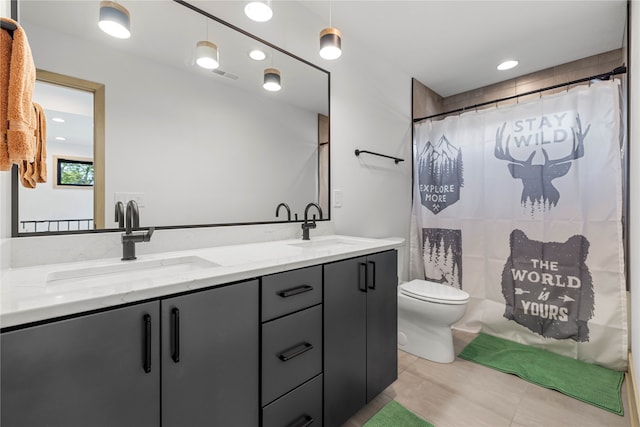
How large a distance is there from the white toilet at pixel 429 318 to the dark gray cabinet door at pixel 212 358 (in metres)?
1.34

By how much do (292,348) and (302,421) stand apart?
0.31 m

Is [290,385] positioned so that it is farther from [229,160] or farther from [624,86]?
[624,86]

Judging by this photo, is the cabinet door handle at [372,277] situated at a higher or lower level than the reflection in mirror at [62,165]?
lower

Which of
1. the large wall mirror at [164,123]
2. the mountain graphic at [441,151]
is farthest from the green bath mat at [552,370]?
the large wall mirror at [164,123]

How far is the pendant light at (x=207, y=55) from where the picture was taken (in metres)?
1.39

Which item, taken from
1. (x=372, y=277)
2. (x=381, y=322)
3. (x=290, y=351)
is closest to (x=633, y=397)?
(x=381, y=322)

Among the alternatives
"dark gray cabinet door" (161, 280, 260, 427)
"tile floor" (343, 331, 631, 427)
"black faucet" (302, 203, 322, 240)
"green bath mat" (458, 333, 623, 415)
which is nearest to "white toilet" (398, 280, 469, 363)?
"tile floor" (343, 331, 631, 427)

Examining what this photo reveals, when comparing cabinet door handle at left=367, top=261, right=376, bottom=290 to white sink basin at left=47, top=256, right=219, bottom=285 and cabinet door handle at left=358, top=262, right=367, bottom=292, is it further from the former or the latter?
white sink basin at left=47, top=256, right=219, bottom=285

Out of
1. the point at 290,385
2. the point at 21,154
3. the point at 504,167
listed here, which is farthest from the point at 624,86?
the point at 21,154

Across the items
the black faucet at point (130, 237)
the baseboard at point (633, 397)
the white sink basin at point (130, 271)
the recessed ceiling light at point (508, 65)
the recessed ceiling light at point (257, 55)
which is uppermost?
the recessed ceiling light at point (508, 65)

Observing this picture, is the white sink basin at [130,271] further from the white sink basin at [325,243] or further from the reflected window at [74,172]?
the white sink basin at [325,243]

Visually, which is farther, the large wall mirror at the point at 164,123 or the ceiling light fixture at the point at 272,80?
the ceiling light fixture at the point at 272,80

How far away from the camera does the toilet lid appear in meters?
1.85

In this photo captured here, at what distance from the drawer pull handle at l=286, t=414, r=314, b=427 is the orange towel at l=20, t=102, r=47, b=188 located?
125cm
